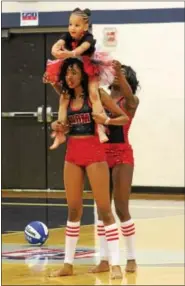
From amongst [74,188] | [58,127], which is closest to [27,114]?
[74,188]

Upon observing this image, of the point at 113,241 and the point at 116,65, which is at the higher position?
the point at 116,65

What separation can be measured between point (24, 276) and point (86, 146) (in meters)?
1.05

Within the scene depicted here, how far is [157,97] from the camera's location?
487 inches

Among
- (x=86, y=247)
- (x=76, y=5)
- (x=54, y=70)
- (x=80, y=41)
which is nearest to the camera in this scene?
(x=80, y=41)

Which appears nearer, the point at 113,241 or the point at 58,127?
the point at 58,127

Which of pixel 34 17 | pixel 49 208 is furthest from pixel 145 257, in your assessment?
pixel 34 17

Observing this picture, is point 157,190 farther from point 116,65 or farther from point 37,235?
point 116,65

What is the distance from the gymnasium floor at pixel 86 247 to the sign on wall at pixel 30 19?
3.57 meters

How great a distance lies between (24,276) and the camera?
5352mm

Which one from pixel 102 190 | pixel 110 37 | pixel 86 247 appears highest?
pixel 110 37

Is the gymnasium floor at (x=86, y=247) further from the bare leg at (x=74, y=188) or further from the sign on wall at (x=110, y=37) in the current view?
the sign on wall at (x=110, y=37)

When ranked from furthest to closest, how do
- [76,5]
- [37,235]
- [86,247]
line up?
[76,5], [37,235], [86,247]

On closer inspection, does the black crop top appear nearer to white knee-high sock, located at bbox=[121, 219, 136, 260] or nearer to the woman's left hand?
the woman's left hand

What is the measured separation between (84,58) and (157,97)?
7195mm
